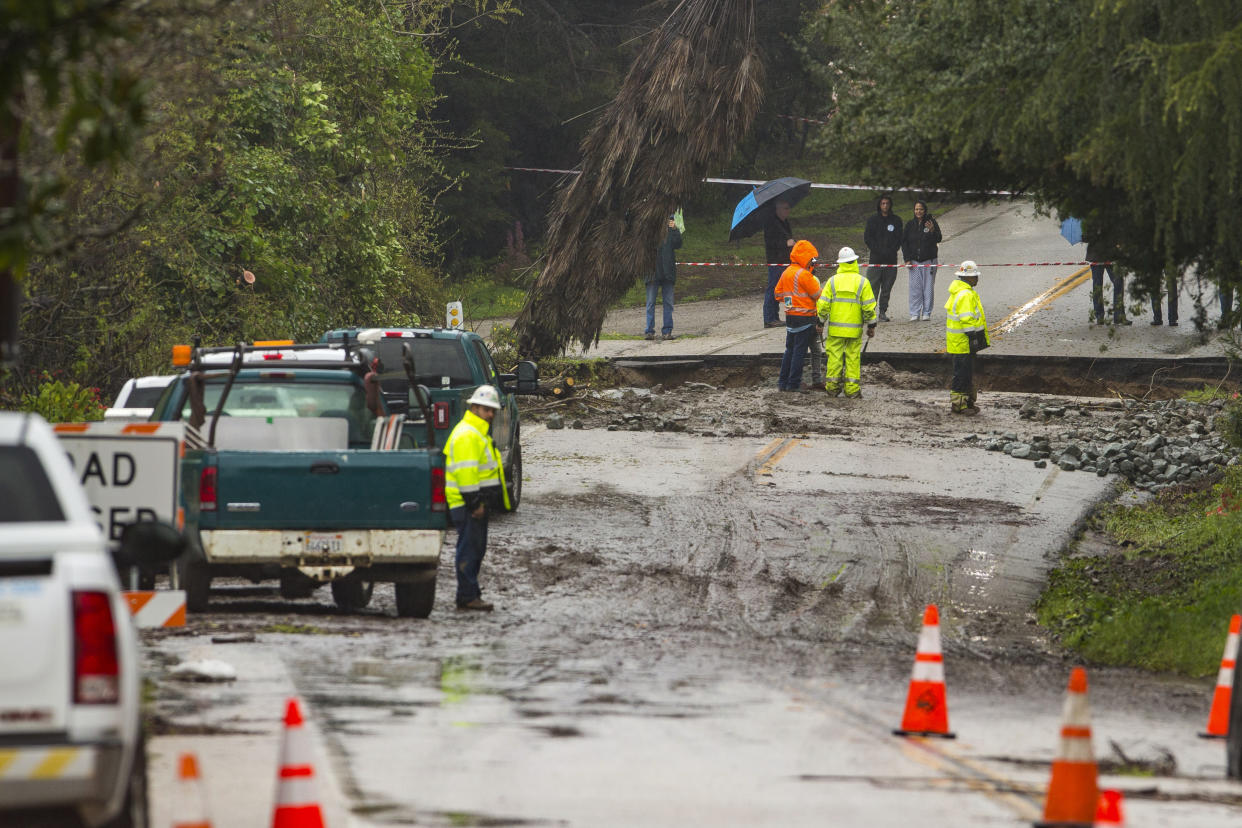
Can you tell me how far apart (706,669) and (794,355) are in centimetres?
1432

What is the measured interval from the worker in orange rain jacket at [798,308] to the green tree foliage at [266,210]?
19.5 ft

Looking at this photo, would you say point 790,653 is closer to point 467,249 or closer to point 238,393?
point 238,393

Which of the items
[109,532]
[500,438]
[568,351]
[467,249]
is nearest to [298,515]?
[109,532]

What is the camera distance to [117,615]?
490 cm

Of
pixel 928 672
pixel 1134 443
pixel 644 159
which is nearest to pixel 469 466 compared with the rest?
pixel 928 672

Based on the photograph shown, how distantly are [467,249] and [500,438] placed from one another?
25370 mm

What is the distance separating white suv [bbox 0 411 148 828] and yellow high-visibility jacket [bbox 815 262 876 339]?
18269 mm

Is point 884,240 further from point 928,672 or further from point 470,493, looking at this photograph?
point 928,672

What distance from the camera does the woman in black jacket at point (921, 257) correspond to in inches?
1142

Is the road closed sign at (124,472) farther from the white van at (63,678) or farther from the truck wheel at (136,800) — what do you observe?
the white van at (63,678)

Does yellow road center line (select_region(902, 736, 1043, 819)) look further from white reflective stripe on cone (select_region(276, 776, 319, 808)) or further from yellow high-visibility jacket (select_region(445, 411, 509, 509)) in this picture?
yellow high-visibility jacket (select_region(445, 411, 509, 509))

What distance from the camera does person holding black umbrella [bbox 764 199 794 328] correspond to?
3033cm

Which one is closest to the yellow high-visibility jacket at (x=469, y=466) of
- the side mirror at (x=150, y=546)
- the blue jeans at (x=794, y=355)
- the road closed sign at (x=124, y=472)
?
the road closed sign at (x=124, y=472)

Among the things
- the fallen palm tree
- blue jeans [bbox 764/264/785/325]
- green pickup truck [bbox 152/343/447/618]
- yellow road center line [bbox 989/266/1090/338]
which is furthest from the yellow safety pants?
green pickup truck [bbox 152/343/447/618]
